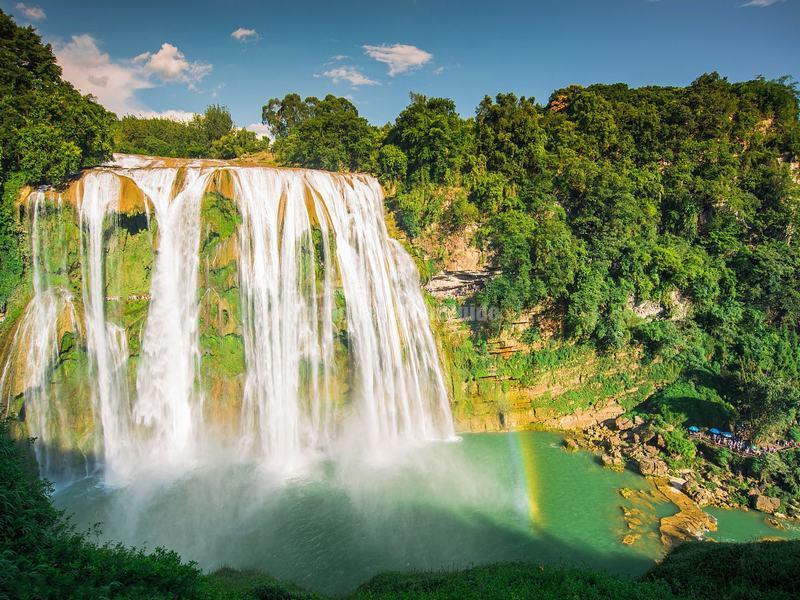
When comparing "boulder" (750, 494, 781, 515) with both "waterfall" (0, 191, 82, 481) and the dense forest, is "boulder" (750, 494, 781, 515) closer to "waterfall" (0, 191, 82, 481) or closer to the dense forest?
the dense forest

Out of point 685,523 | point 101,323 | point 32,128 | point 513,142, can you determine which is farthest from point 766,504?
point 32,128

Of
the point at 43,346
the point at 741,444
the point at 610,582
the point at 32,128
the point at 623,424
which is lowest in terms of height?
the point at 623,424

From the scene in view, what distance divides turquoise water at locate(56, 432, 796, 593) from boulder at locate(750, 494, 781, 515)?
1.15 m

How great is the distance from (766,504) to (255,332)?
748 inches

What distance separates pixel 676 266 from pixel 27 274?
2619 centimetres

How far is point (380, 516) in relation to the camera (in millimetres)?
13508

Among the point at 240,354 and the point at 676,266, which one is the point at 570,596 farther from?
the point at 676,266

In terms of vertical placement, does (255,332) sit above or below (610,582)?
above

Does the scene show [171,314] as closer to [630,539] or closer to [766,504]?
[630,539]

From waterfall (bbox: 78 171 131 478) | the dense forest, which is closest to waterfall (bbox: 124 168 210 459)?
waterfall (bbox: 78 171 131 478)

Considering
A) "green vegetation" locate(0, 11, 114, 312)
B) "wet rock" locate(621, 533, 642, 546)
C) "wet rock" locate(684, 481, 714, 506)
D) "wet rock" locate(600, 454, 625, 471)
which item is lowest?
"wet rock" locate(621, 533, 642, 546)

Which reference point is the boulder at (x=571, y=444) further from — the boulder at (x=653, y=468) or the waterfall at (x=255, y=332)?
the waterfall at (x=255, y=332)

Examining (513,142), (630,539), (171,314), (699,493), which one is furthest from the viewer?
(513,142)

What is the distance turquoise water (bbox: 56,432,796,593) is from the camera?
466 inches
